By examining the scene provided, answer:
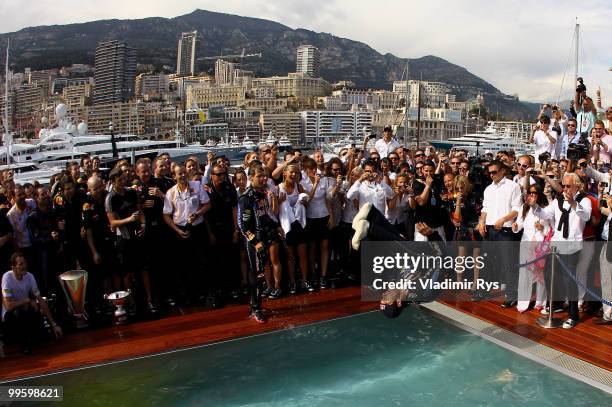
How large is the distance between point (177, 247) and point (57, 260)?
1417 mm

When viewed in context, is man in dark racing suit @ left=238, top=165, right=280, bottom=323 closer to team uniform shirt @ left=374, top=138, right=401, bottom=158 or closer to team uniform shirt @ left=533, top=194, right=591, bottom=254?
team uniform shirt @ left=533, top=194, right=591, bottom=254

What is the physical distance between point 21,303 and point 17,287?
17 cm

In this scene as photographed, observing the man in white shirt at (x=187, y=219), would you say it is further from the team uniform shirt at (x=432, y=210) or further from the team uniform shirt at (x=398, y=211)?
the team uniform shirt at (x=432, y=210)

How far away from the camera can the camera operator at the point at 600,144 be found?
8.69 metres

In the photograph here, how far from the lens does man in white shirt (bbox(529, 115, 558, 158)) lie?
33.8 feet

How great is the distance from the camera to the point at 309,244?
706 cm

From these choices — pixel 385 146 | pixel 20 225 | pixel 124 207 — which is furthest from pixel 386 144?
pixel 20 225

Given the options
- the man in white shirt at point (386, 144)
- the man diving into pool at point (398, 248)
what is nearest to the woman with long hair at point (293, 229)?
the man diving into pool at point (398, 248)

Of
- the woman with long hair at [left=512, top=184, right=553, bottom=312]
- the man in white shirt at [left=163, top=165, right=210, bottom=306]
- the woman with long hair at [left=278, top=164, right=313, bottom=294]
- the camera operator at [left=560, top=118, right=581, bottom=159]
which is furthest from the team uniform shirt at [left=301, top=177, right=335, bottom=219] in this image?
the camera operator at [left=560, top=118, right=581, bottom=159]

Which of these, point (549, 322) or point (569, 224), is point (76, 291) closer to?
point (549, 322)

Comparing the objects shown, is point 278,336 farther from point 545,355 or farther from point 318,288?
point 545,355

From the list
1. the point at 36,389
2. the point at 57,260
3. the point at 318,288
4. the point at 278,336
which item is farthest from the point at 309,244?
the point at 36,389

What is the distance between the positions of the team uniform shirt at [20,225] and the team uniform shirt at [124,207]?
0.93m

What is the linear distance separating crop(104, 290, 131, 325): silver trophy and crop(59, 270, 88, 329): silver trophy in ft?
0.99
